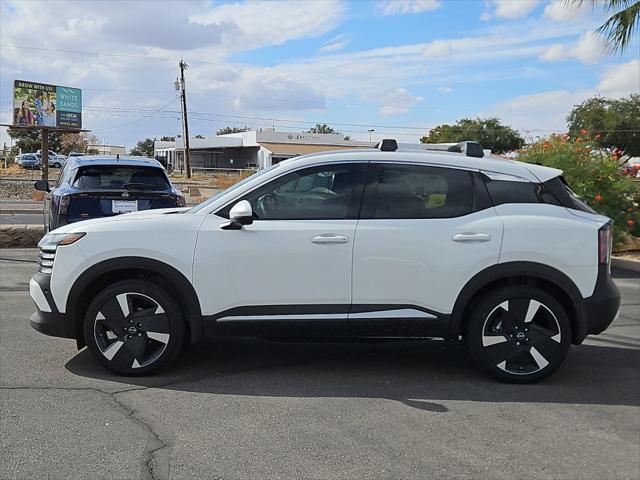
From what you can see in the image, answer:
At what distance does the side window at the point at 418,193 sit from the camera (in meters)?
5.01

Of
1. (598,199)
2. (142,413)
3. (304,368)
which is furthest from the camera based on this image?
(598,199)

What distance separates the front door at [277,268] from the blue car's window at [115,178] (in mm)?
4030

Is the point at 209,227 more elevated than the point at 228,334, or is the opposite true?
the point at 209,227

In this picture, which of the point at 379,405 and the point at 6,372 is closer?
the point at 379,405

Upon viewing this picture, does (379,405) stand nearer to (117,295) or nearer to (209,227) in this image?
(209,227)

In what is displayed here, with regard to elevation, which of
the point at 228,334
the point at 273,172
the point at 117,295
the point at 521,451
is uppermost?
the point at 273,172

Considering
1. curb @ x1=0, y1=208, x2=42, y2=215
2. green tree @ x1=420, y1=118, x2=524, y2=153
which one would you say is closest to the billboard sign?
curb @ x1=0, y1=208, x2=42, y2=215

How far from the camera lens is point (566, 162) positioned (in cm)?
1162

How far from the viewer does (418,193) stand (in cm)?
507

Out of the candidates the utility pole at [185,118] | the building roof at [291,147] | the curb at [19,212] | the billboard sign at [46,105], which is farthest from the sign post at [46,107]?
the curb at [19,212]

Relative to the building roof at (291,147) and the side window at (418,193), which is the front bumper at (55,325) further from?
the building roof at (291,147)

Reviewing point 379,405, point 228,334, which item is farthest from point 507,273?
point 228,334

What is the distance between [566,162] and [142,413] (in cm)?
949

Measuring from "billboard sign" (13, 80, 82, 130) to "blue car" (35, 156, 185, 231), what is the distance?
130 ft
